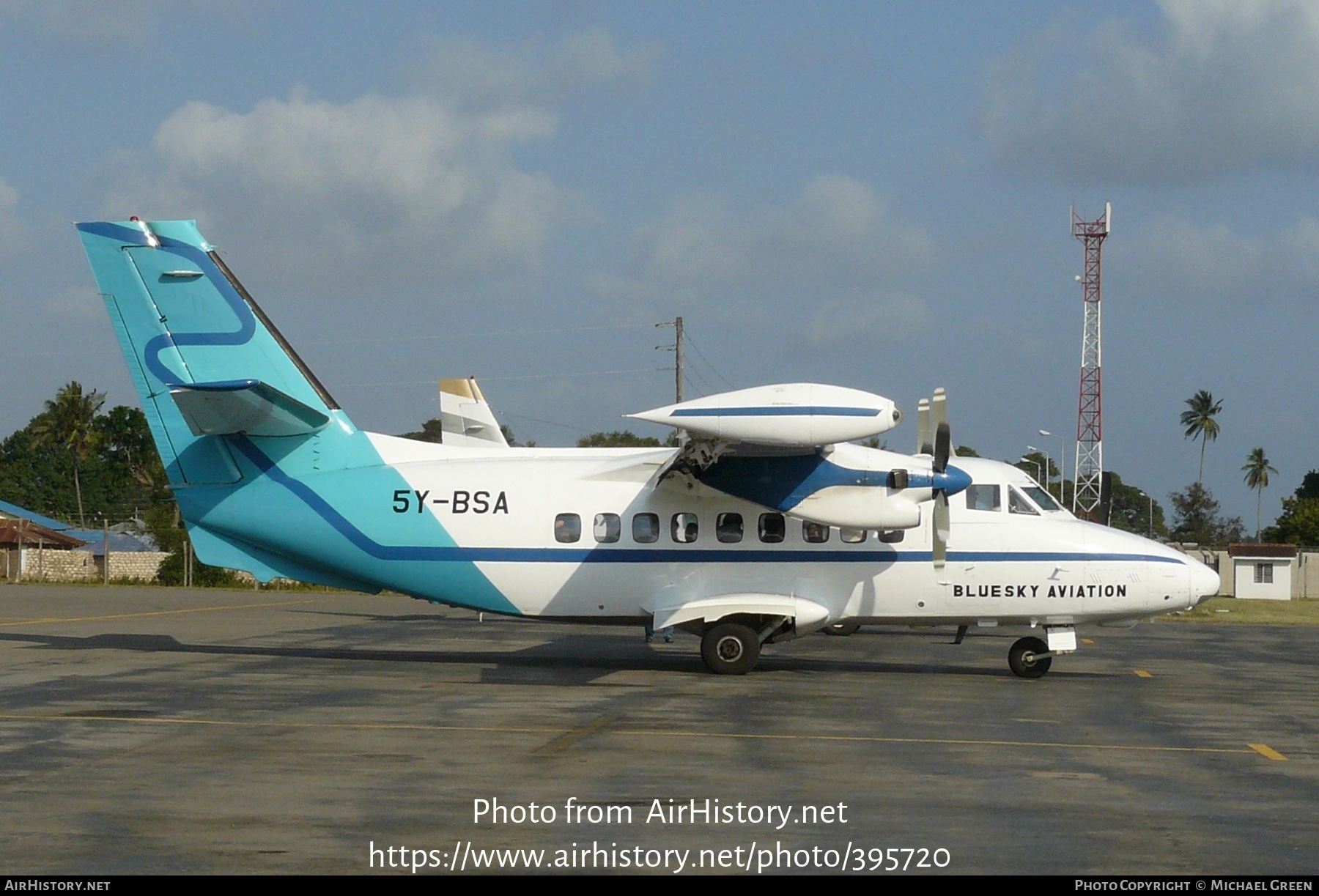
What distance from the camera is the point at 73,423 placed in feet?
324

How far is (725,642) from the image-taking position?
17.8 m

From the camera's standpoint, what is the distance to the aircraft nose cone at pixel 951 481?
1698cm

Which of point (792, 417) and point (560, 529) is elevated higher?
point (792, 417)

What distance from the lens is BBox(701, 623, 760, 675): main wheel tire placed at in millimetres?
17734

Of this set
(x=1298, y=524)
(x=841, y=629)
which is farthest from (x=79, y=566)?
(x=1298, y=524)

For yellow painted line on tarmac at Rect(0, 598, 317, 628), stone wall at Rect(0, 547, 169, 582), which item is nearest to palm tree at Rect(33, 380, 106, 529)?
stone wall at Rect(0, 547, 169, 582)

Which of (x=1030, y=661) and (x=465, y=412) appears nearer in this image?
(x=1030, y=661)

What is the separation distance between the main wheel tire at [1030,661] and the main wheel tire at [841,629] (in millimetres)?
2268

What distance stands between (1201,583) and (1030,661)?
8.39ft

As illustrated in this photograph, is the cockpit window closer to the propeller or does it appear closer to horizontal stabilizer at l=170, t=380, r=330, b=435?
the propeller

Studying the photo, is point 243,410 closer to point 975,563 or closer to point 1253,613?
point 975,563

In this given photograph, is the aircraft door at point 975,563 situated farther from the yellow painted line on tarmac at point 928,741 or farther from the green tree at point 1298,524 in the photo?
the green tree at point 1298,524

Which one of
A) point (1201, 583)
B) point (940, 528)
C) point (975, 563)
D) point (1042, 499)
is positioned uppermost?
point (1042, 499)

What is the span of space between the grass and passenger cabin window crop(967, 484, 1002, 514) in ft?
53.8
